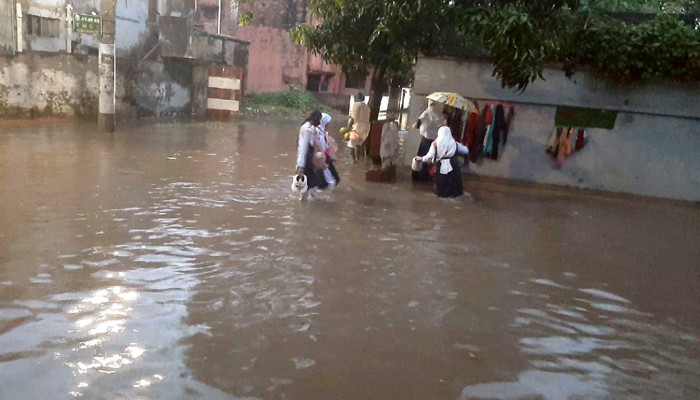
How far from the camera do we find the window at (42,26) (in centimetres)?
2011

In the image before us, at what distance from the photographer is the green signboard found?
14383mm

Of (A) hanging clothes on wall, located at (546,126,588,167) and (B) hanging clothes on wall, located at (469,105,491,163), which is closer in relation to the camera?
(A) hanging clothes on wall, located at (546,126,588,167)

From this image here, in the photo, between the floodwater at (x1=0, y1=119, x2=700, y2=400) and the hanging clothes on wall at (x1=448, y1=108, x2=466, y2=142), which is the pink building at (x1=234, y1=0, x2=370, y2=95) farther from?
the floodwater at (x1=0, y1=119, x2=700, y2=400)

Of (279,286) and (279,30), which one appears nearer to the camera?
(279,286)

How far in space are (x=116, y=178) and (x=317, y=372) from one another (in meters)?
6.89

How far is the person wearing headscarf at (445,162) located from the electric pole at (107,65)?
8680 mm

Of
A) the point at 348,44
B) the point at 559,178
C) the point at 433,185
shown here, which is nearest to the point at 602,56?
the point at 559,178

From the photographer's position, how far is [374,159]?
12.0 metres

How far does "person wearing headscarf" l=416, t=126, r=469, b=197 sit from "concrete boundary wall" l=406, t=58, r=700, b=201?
7.91 ft

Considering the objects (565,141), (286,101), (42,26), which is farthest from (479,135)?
(286,101)

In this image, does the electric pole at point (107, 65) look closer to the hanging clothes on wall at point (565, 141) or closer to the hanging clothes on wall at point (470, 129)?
the hanging clothes on wall at point (470, 129)

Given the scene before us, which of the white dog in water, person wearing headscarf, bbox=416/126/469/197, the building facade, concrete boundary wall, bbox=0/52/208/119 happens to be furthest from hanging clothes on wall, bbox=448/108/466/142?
concrete boundary wall, bbox=0/52/208/119

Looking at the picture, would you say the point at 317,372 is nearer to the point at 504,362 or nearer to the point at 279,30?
the point at 504,362

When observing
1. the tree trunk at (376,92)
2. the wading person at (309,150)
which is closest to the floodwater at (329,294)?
the wading person at (309,150)
